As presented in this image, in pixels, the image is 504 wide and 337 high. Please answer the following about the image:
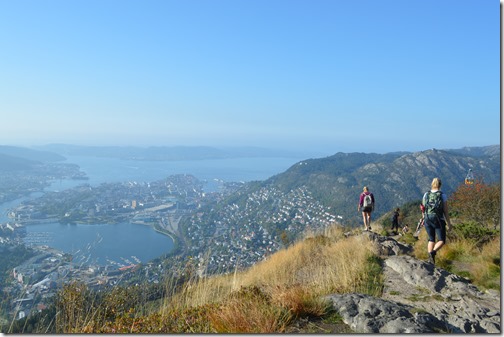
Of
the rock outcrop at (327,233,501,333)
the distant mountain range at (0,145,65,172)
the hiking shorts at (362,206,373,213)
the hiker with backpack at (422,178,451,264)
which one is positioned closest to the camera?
the rock outcrop at (327,233,501,333)

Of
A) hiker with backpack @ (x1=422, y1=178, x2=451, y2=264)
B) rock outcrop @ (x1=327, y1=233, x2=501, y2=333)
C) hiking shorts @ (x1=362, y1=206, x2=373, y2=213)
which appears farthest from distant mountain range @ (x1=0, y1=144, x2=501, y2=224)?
rock outcrop @ (x1=327, y1=233, x2=501, y2=333)

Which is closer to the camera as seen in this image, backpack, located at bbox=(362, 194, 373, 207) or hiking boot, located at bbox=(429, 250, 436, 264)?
hiking boot, located at bbox=(429, 250, 436, 264)

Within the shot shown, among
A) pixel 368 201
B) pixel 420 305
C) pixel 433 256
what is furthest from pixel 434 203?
pixel 368 201

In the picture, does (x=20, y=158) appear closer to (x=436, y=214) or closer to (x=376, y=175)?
(x=376, y=175)

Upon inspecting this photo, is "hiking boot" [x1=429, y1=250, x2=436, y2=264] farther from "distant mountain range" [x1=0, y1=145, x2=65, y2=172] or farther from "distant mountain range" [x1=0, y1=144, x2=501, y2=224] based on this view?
"distant mountain range" [x1=0, y1=145, x2=65, y2=172]

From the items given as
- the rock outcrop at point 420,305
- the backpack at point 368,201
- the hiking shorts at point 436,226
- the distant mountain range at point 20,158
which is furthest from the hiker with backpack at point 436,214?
the distant mountain range at point 20,158

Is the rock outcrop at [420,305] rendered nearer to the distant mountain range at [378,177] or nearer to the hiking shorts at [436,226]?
the hiking shorts at [436,226]
